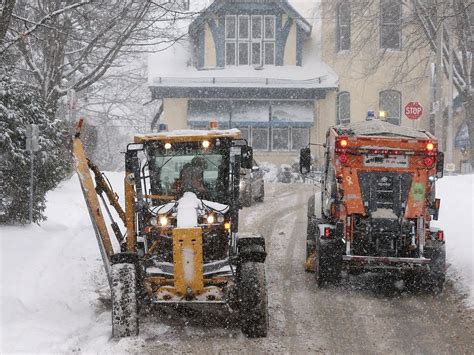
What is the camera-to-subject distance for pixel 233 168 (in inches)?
368

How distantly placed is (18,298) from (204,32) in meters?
25.5

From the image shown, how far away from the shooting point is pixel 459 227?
1449cm

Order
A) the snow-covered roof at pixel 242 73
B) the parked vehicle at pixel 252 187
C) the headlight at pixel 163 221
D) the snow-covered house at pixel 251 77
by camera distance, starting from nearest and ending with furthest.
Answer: the headlight at pixel 163 221 → the parked vehicle at pixel 252 187 → the snow-covered roof at pixel 242 73 → the snow-covered house at pixel 251 77

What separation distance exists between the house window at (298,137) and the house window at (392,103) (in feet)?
12.8

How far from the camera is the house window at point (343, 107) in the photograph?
111ft

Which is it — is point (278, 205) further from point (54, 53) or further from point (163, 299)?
point (163, 299)

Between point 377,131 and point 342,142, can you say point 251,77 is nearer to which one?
point 377,131

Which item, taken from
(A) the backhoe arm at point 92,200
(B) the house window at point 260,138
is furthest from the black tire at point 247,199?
(B) the house window at point 260,138

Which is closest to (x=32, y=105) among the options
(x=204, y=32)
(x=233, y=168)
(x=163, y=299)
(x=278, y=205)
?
(x=233, y=168)

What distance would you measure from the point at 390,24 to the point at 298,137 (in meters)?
6.73

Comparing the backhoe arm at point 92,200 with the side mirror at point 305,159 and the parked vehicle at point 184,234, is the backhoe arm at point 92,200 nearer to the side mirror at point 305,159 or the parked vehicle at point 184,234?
the parked vehicle at point 184,234

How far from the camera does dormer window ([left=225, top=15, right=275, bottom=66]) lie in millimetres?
33594

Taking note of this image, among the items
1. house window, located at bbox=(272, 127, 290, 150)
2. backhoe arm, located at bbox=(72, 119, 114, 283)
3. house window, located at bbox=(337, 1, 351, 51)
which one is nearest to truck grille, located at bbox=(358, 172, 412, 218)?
backhoe arm, located at bbox=(72, 119, 114, 283)

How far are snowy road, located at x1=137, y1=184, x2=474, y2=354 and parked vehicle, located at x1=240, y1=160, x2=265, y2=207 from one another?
23.3 feet
